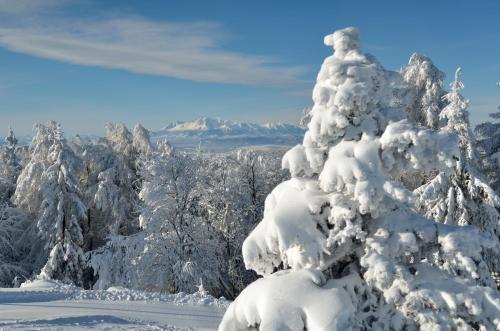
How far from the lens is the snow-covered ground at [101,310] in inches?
559

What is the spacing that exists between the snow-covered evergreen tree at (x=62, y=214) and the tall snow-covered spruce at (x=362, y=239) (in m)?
24.1

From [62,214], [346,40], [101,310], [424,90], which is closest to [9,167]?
[62,214]

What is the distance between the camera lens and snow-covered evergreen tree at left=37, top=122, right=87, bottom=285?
29328mm

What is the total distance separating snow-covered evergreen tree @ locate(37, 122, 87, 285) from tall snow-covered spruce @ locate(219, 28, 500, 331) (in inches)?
951

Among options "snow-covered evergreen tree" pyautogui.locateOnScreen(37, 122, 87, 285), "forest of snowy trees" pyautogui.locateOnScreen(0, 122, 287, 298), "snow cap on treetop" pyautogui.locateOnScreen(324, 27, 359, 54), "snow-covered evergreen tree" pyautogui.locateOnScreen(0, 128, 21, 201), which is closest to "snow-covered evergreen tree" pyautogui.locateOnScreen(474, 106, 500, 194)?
"forest of snowy trees" pyautogui.locateOnScreen(0, 122, 287, 298)

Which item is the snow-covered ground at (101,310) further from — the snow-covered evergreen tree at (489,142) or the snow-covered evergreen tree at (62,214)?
the snow-covered evergreen tree at (489,142)

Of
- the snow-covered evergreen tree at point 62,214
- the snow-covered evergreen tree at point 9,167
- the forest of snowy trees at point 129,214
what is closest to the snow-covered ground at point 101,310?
the forest of snowy trees at point 129,214

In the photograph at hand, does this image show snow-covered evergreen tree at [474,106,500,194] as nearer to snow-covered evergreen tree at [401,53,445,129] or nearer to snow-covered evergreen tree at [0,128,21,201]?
snow-covered evergreen tree at [401,53,445,129]

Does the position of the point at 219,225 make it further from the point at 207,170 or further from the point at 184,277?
the point at 184,277

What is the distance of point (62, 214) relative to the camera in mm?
29578

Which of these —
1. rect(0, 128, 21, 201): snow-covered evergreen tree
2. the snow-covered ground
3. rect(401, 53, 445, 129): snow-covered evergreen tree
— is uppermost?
rect(401, 53, 445, 129): snow-covered evergreen tree

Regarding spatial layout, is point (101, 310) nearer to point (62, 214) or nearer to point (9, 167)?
point (62, 214)

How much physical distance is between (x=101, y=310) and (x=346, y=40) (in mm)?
11476

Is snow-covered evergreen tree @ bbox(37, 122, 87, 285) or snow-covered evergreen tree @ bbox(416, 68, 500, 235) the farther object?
snow-covered evergreen tree @ bbox(37, 122, 87, 285)
